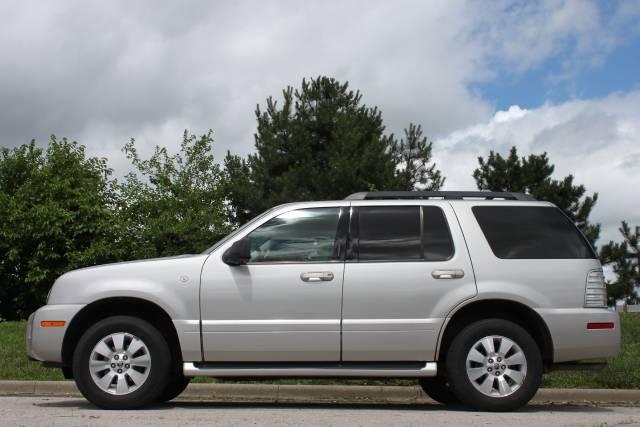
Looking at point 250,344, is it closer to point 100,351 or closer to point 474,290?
point 100,351

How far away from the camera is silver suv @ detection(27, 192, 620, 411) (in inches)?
305

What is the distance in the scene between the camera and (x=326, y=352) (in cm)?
773

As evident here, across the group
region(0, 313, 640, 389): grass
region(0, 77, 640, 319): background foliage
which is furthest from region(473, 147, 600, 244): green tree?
region(0, 313, 640, 389): grass

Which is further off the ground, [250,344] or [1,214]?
[1,214]

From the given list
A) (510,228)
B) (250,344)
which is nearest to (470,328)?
(510,228)

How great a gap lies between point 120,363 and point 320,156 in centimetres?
3479

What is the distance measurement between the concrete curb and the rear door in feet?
6.45

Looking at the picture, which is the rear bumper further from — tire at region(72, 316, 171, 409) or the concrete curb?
tire at region(72, 316, 171, 409)

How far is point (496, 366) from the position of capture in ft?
25.7

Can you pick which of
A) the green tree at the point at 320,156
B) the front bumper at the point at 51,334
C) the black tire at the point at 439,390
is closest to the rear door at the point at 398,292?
the black tire at the point at 439,390

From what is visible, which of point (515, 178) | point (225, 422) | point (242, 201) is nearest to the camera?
point (225, 422)

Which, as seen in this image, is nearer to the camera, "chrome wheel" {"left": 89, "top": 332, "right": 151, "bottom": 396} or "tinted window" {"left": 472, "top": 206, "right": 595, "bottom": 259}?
"chrome wheel" {"left": 89, "top": 332, "right": 151, "bottom": 396}

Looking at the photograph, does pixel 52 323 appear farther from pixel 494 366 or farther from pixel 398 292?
pixel 494 366

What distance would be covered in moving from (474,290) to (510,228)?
735 mm
